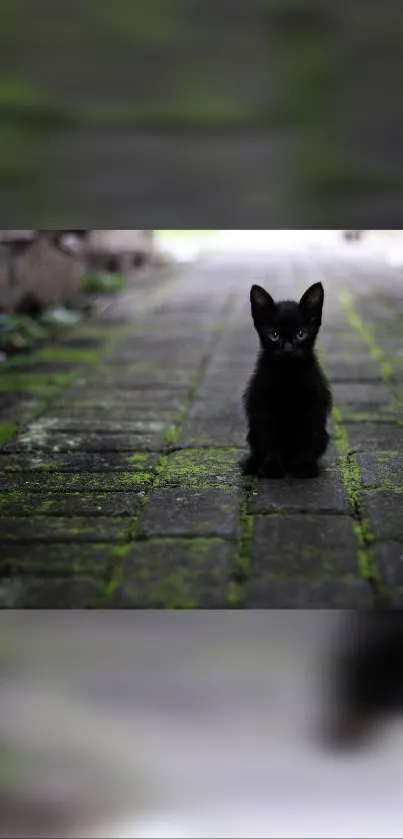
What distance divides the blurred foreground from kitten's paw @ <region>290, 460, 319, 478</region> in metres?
0.71

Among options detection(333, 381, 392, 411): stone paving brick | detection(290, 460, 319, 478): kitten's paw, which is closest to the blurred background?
detection(290, 460, 319, 478): kitten's paw

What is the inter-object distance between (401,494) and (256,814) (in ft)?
3.15

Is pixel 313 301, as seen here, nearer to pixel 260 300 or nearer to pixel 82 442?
pixel 260 300

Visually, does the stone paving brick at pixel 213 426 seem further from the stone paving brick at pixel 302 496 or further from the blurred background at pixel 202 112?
the blurred background at pixel 202 112

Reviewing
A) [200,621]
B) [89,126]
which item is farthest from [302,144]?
[200,621]

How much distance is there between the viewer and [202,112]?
1.88m

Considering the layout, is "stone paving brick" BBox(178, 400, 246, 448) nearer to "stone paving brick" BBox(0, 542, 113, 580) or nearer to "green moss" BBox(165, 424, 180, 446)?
"green moss" BBox(165, 424, 180, 446)

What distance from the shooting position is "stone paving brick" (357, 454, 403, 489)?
234 cm

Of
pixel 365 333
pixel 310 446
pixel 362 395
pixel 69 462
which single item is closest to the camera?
pixel 310 446

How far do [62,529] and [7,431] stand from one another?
91 centimetres

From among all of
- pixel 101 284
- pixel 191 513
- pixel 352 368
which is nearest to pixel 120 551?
pixel 191 513

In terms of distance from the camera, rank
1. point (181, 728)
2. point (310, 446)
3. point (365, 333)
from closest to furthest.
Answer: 1. point (181, 728)
2. point (310, 446)
3. point (365, 333)

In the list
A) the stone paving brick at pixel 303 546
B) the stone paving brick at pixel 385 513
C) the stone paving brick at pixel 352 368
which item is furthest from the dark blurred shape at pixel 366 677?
the stone paving brick at pixel 352 368

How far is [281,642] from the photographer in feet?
5.64
